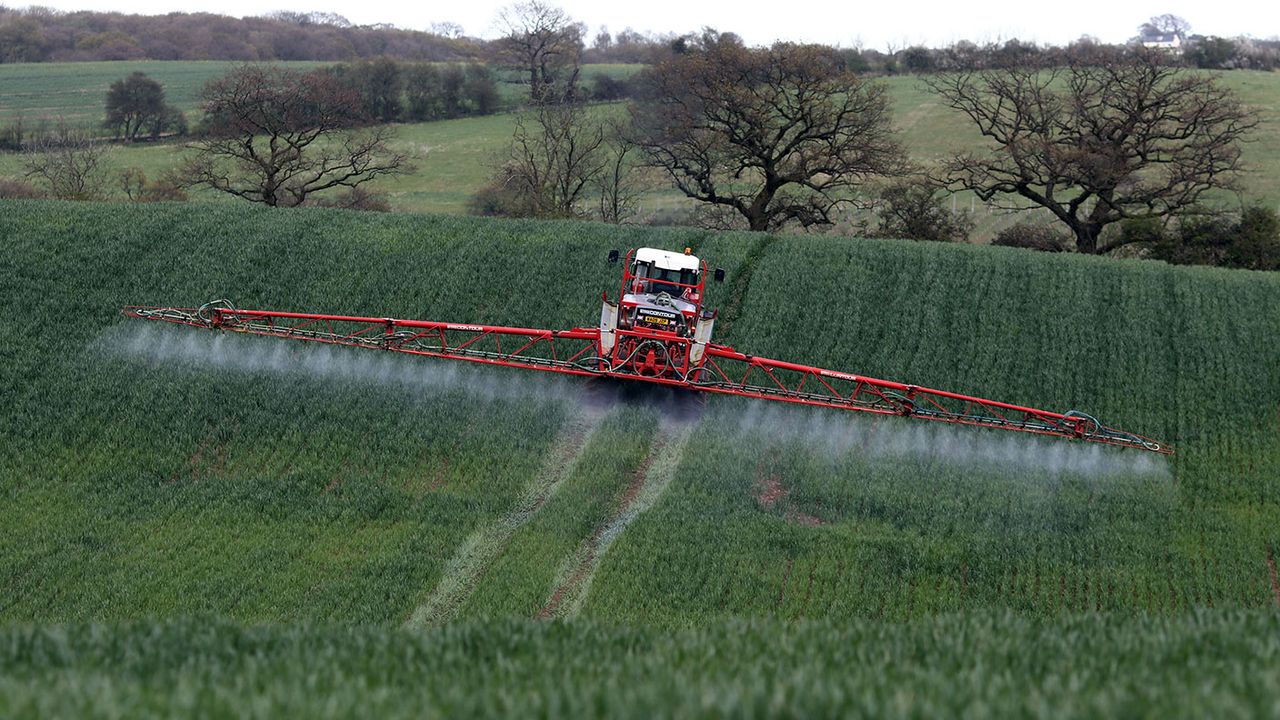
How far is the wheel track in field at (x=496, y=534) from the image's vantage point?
19344mm

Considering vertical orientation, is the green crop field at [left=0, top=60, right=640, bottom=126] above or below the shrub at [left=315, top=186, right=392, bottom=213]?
above

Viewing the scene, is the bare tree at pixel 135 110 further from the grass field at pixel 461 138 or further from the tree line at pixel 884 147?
the tree line at pixel 884 147

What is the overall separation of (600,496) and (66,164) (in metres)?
45.5

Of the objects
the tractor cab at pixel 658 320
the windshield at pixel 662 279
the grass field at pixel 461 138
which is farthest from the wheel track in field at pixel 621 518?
the grass field at pixel 461 138

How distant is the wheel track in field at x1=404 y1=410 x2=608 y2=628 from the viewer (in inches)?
762

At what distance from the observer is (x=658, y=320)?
26141 millimetres

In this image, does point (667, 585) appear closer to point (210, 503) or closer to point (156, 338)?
point (210, 503)

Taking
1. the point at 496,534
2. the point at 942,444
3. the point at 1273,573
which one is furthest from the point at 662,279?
the point at 1273,573

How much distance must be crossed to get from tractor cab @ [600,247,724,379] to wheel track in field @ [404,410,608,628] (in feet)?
6.26

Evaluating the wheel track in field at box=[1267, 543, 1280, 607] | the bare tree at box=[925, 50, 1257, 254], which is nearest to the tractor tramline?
the wheel track in field at box=[1267, 543, 1280, 607]

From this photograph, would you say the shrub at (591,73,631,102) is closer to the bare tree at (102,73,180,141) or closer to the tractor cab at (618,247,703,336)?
the bare tree at (102,73,180,141)

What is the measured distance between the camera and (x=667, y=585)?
19.9m

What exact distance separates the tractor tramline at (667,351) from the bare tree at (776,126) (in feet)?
68.3

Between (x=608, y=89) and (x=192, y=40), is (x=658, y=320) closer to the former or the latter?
(x=608, y=89)
